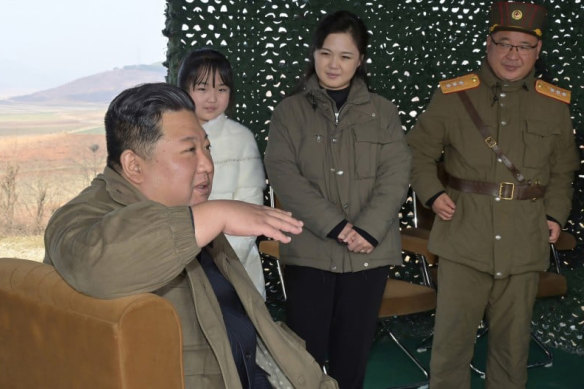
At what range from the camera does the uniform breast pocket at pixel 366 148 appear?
317 cm

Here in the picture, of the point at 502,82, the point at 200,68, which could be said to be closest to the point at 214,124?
the point at 200,68

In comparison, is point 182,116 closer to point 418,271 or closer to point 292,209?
point 292,209

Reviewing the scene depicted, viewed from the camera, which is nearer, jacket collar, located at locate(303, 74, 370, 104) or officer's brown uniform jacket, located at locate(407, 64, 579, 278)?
jacket collar, located at locate(303, 74, 370, 104)

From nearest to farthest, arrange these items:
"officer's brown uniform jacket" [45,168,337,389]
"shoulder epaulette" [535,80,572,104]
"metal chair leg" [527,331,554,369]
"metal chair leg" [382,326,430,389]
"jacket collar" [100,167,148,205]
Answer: "officer's brown uniform jacket" [45,168,337,389] < "jacket collar" [100,167,148,205] < "shoulder epaulette" [535,80,572,104] < "metal chair leg" [382,326,430,389] < "metal chair leg" [527,331,554,369]

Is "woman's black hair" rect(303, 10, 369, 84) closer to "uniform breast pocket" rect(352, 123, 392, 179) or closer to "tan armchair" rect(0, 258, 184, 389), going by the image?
"uniform breast pocket" rect(352, 123, 392, 179)

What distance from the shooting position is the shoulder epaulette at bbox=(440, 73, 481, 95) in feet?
11.5

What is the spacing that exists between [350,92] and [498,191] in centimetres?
76

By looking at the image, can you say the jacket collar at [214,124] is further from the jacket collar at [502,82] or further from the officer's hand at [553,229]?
the officer's hand at [553,229]

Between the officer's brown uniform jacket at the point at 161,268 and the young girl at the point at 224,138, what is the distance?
138 cm

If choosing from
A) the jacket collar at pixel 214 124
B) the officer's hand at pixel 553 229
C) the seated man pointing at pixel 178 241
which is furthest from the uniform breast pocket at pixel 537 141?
the seated man pointing at pixel 178 241

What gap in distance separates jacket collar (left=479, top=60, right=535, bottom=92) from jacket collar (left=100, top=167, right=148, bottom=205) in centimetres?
206

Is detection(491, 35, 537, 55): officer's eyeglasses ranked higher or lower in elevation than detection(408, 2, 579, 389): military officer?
higher

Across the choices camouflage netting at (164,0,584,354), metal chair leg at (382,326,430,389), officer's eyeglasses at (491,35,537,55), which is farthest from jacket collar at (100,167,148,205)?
metal chair leg at (382,326,430,389)

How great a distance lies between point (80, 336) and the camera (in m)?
1.66
